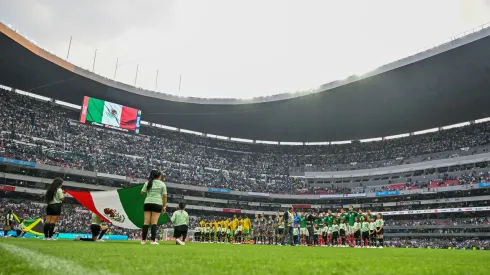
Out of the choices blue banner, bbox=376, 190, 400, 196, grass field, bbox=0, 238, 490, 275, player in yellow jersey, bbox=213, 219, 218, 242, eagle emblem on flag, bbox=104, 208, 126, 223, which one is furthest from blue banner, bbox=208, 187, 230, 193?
grass field, bbox=0, 238, 490, 275

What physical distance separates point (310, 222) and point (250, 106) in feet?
102

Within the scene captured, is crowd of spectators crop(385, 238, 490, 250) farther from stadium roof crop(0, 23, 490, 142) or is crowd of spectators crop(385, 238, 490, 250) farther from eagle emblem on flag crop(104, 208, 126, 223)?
eagle emblem on flag crop(104, 208, 126, 223)

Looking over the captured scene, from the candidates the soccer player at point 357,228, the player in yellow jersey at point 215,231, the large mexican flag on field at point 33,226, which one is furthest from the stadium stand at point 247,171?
the soccer player at point 357,228

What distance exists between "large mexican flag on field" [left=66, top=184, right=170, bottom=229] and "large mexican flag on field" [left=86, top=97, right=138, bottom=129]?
121 feet

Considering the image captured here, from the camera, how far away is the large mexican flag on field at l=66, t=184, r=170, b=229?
34.4 feet

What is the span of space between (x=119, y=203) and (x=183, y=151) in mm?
45435

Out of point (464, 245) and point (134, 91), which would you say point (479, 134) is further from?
point (134, 91)

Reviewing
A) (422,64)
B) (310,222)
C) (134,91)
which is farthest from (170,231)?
(422,64)

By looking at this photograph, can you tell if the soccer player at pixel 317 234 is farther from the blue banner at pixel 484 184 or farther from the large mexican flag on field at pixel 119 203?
the blue banner at pixel 484 184

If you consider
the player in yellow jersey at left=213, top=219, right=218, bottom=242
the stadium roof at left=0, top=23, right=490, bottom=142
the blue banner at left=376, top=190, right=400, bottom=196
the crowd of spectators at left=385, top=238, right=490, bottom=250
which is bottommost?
the crowd of spectators at left=385, top=238, right=490, bottom=250

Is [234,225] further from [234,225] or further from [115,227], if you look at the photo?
[115,227]

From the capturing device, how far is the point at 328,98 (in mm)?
43062

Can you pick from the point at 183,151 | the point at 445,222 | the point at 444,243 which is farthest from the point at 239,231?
the point at 183,151

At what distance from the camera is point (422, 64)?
3403cm
